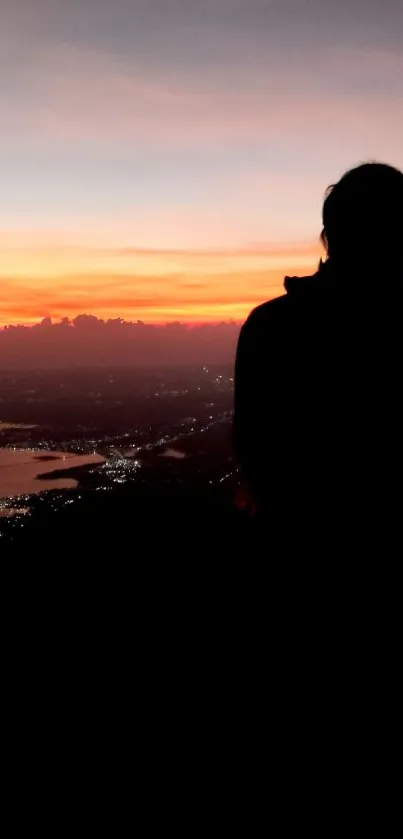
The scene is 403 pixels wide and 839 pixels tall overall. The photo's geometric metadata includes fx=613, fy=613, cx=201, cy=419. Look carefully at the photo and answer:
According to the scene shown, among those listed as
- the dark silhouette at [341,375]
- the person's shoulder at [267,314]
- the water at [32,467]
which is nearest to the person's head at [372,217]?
the dark silhouette at [341,375]

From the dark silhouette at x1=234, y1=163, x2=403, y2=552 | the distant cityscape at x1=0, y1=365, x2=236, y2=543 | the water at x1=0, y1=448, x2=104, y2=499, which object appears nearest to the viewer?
the dark silhouette at x1=234, y1=163, x2=403, y2=552

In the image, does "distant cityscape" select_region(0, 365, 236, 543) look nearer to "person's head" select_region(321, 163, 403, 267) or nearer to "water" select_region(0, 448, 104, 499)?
"water" select_region(0, 448, 104, 499)

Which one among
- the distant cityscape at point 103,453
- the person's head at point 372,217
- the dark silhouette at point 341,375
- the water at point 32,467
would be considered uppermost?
the person's head at point 372,217

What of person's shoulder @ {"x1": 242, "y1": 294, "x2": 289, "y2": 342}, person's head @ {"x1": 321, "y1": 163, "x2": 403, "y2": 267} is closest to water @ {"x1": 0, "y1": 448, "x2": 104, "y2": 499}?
person's shoulder @ {"x1": 242, "y1": 294, "x2": 289, "y2": 342}

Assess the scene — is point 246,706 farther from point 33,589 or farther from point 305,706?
point 33,589

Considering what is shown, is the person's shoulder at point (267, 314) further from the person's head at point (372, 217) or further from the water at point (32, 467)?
the water at point (32, 467)

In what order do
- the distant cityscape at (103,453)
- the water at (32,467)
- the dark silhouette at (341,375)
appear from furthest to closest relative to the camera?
the water at (32,467), the distant cityscape at (103,453), the dark silhouette at (341,375)

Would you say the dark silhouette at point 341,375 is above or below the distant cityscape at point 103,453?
above

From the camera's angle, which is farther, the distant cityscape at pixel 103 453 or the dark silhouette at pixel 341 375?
the distant cityscape at pixel 103 453
